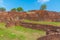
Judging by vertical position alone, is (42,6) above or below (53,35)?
above

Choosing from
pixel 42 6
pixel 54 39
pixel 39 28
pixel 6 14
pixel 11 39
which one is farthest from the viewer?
pixel 42 6

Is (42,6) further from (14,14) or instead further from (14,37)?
(14,37)

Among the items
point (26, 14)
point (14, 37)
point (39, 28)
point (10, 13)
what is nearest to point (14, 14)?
point (10, 13)

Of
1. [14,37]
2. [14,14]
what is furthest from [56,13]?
[14,37]

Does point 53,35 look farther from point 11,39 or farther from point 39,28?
point 39,28

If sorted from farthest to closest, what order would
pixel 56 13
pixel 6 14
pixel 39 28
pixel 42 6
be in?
pixel 42 6, pixel 56 13, pixel 6 14, pixel 39 28

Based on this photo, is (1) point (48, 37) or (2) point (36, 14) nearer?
(1) point (48, 37)

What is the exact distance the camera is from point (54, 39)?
11.4 meters

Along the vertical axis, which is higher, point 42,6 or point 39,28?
point 42,6

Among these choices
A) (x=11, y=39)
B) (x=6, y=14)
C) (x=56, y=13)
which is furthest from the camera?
(x=56, y=13)

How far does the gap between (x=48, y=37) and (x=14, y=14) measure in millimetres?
28117

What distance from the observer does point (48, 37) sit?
11609 millimetres

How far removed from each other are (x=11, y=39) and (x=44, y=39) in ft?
7.96

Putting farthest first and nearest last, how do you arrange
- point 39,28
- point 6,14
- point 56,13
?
1. point 56,13
2. point 6,14
3. point 39,28
